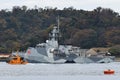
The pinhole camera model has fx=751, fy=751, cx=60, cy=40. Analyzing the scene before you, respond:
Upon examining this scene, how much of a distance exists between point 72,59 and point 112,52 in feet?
95.6

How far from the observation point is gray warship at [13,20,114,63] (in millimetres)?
165875

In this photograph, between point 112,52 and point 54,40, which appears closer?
point 54,40

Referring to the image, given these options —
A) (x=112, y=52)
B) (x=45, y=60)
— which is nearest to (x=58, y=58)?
(x=45, y=60)

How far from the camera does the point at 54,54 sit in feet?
557

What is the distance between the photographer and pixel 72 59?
555ft

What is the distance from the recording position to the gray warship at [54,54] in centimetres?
16588

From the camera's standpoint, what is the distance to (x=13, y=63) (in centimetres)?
15350

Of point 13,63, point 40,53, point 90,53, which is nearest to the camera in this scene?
point 13,63

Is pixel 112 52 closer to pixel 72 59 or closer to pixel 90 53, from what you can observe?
pixel 90 53

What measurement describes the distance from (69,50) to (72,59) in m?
5.87
